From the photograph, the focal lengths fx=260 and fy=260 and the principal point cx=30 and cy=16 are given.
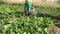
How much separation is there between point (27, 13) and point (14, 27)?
697 centimetres

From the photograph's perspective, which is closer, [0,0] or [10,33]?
[10,33]

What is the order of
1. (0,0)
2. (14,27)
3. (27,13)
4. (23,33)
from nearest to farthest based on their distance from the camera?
(23,33)
(14,27)
(27,13)
(0,0)

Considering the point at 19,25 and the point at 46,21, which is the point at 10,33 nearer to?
the point at 19,25

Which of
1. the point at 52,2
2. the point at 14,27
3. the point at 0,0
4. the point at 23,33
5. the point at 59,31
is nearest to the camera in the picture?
the point at 23,33

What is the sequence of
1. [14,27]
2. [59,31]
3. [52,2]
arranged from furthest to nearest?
[52,2], [59,31], [14,27]

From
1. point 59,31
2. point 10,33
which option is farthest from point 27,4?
point 10,33

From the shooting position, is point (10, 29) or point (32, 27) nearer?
point (10, 29)

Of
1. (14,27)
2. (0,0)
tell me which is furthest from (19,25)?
(0,0)

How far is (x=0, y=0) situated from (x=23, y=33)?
17.6 meters

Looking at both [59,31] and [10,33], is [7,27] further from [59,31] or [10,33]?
[59,31]

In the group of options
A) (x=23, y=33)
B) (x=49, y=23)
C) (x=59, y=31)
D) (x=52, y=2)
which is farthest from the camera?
(x=52, y=2)

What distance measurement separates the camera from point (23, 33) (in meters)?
7.41

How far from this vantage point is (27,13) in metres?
15.0

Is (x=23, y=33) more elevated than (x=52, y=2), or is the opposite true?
(x=23, y=33)
